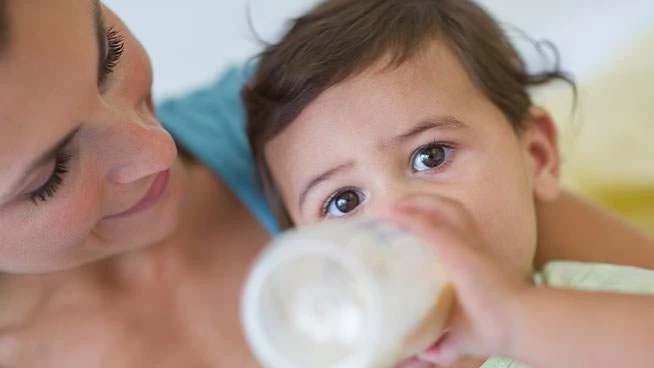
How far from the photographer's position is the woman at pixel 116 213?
0.69m

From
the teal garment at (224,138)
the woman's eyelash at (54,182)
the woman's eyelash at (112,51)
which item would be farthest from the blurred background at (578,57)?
the woman's eyelash at (54,182)

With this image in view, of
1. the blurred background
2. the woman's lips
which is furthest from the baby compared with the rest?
the blurred background

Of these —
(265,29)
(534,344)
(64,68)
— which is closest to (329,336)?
Answer: (534,344)

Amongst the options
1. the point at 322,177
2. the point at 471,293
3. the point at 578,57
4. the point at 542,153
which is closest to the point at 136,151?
the point at 322,177

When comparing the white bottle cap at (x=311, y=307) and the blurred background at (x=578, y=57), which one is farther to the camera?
the blurred background at (x=578, y=57)

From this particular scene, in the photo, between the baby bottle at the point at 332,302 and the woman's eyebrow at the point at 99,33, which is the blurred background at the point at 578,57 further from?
the baby bottle at the point at 332,302

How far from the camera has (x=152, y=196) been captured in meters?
0.89

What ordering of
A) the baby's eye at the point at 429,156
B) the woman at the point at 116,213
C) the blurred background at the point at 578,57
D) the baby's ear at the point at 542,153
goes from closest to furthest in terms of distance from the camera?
the woman at the point at 116,213 → the baby's eye at the point at 429,156 → the baby's ear at the point at 542,153 → the blurred background at the point at 578,57

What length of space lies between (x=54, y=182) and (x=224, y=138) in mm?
354

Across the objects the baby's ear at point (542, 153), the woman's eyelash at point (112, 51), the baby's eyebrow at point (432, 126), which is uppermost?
the woman's eyelash at point (112, 51)

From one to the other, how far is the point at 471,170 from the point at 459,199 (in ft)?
0.13

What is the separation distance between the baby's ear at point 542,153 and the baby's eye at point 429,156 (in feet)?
0.41

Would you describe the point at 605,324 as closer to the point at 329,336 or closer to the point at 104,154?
the point at 329,336

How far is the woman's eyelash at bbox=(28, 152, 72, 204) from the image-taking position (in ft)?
2.47
